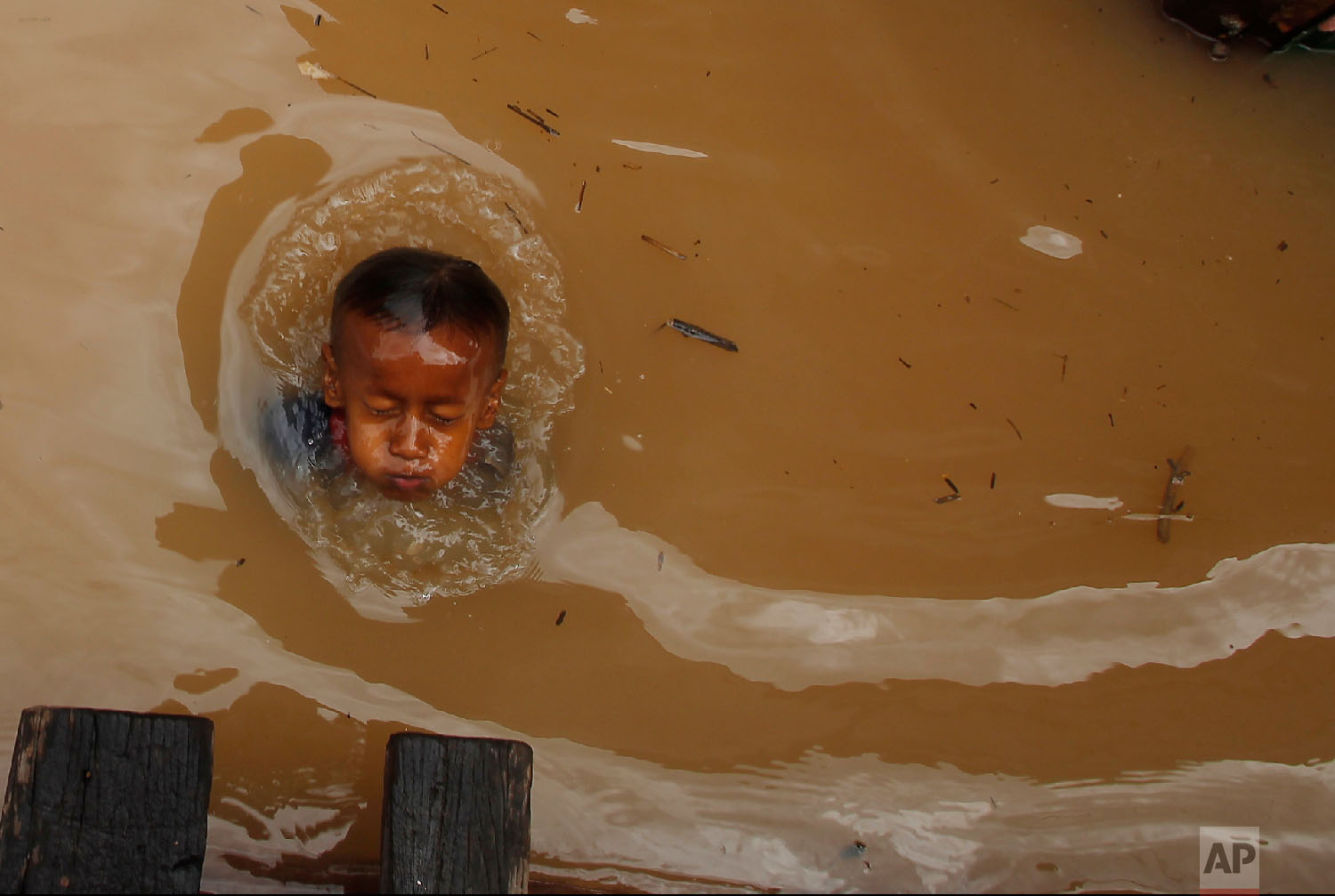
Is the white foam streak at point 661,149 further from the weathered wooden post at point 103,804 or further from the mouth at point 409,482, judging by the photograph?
the weathered wooden post at point 103,804

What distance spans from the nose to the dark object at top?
107 inches

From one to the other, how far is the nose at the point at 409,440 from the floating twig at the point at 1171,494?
2.23 meters

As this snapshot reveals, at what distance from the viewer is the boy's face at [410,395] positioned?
2.60 m

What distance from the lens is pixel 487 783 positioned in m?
2.43

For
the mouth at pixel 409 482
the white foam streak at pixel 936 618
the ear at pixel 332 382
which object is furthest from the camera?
the white foam streak at pixel 936 618

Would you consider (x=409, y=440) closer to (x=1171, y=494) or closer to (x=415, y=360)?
(x=415, y=360)

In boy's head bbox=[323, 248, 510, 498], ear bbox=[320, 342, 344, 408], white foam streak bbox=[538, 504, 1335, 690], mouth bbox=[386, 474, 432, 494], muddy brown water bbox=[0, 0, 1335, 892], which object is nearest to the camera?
boy's head bbox=[323, 248, 510, 498]

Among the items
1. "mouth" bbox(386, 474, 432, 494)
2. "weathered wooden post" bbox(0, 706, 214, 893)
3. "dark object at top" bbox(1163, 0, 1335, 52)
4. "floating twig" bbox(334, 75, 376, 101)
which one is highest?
"dark object at top" bbox(1163, 0, 1335, 52)

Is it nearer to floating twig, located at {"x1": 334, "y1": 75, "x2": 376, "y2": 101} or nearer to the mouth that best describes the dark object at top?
floating twig, located at {"x1": 334, "y1": 75, "x2": 376, "y2": 101}

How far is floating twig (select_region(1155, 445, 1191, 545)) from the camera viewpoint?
331cm

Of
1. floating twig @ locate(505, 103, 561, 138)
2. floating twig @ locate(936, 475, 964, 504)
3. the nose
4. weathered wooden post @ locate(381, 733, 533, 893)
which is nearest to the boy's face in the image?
the nose

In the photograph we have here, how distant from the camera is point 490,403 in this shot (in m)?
2.91

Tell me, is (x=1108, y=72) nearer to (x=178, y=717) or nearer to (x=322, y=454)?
(x=322, y=454)

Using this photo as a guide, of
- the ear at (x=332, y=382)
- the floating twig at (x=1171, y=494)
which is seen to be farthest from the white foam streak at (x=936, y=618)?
the ear at (x=332, y=382)
